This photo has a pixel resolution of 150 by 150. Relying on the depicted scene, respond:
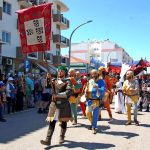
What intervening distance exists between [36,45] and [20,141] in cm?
230

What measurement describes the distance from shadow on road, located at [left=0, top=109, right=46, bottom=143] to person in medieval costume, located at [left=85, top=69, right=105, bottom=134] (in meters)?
1.75

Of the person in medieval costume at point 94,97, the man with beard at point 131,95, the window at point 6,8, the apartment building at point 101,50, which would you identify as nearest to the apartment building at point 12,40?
the window at point 6,8

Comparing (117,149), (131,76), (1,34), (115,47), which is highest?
(115,47)

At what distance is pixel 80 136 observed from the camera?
32.6 ft

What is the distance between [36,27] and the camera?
9.17 m

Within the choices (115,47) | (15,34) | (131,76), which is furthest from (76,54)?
(131,76)

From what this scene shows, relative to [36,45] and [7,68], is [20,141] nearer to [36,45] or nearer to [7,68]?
[36,45]

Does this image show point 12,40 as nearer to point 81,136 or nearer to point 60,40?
point 60,40

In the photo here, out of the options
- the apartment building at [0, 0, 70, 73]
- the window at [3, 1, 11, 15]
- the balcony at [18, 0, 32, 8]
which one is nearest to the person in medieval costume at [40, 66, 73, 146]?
the apartment building at [0, 0, 70, 73]

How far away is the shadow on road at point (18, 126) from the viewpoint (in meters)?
10.0

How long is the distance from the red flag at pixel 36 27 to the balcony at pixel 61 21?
128 ft

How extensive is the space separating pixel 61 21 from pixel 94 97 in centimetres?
3957

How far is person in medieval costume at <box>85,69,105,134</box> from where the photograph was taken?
10.4 meters

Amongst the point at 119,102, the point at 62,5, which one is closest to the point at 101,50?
the point at 62,5
